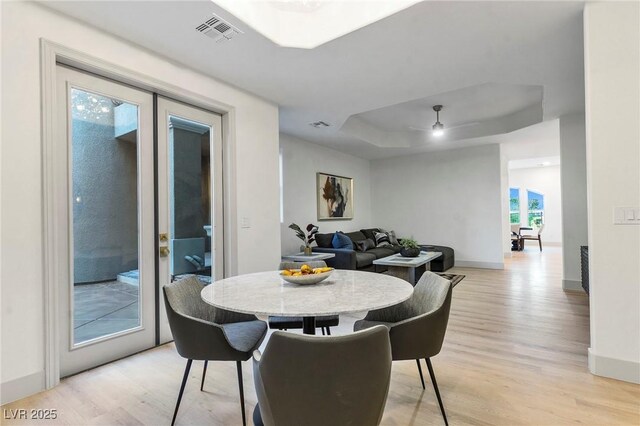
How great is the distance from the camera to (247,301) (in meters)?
1.49

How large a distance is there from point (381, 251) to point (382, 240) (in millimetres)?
811

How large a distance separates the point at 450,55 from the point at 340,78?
1064mm

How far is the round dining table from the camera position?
1340 millimetres

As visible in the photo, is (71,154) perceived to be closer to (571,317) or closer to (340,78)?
(340,78)

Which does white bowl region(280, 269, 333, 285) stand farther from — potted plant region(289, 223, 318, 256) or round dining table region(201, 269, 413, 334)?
potted plant region(289, 223, 318, 256)

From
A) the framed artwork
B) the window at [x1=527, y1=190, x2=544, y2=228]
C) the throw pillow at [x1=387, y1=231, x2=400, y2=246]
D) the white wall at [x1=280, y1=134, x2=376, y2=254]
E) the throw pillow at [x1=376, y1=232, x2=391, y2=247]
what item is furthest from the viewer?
the window at [x1=527, y1=190, x2=544, y2=228]

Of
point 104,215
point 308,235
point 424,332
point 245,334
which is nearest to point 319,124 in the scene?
point 308,235

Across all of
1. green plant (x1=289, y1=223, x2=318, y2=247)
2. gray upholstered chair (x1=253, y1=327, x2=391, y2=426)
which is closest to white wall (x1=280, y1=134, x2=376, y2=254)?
green plant (x1=289, y1=223, x2=318, y2=247)

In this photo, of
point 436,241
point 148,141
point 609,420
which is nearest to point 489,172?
point 436,241

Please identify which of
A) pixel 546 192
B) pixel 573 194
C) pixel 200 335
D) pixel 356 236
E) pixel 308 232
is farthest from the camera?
pixel 546 192

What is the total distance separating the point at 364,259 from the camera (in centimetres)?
543

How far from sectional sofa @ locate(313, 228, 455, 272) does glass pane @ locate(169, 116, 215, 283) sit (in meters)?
2.37

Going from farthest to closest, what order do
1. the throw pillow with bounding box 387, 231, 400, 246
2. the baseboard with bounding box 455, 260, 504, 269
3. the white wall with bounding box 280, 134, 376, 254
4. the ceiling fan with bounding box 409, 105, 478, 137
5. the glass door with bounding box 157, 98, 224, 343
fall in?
the throw pillow with bounding box 387, 231, 400, 246
the baseboard with bounding box 455, 260, 504, 269
the white wall with bounding box 280, 134, 376, 254
the ceiling fan with bounding box 409, 105, 478, 137
the glass door with bounding box 157, 98, 224, 343

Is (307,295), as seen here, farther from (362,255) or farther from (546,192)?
(546,192)
